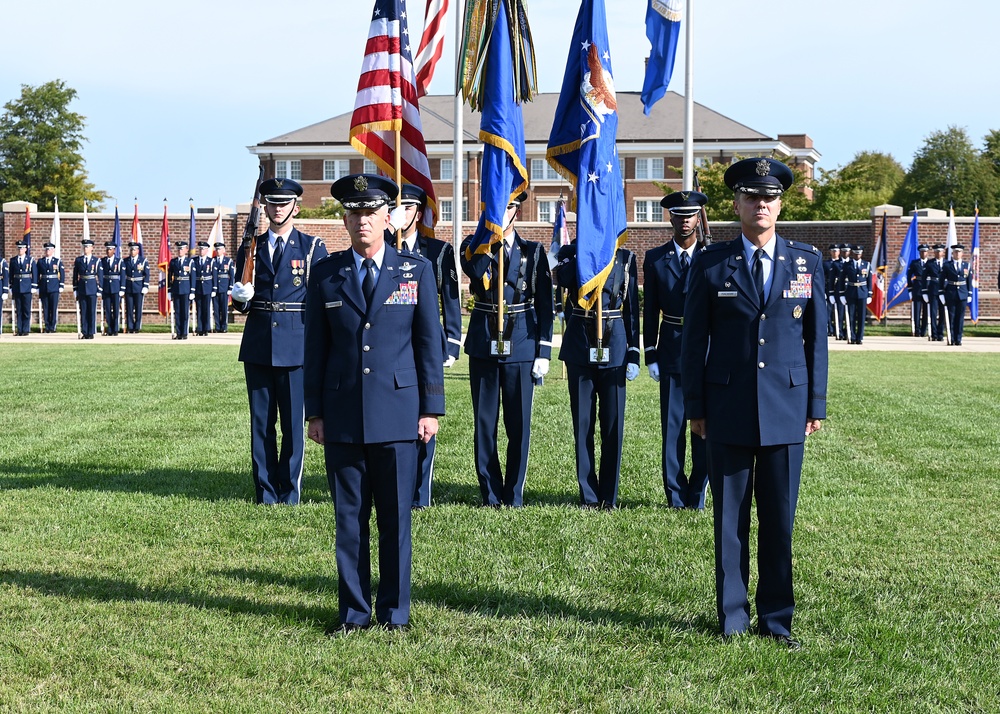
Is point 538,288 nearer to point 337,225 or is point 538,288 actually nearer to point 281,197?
point 281,197

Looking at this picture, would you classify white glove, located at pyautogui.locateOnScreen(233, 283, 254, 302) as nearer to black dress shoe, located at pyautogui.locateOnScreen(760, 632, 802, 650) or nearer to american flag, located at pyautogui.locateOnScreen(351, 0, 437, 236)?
american flag, located at pyautogui.locateOnScreen(351, 0, 437, 236)

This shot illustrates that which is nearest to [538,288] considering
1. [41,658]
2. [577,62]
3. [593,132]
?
[593,132]

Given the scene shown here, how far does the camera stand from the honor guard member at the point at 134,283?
2758 centimetres

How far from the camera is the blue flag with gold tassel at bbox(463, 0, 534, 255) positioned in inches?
333

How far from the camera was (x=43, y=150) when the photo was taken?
61.4 metres

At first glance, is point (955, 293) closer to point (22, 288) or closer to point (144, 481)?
point (144, 481)

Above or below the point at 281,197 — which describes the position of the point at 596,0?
above

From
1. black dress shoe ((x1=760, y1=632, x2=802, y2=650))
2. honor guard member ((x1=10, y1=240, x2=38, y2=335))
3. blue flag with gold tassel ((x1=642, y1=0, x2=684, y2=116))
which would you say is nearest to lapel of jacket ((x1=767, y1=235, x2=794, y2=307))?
black dress shoe ((x1=760, y1=632, x2=802, y2=650))

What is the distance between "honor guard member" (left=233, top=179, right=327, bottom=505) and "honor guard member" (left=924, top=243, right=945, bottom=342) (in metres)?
20.6

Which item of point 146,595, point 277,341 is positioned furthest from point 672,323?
point 146,595

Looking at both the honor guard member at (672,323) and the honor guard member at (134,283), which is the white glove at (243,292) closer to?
the honor guard member at (672,323)

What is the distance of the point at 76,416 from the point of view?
477 inches

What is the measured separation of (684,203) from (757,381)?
3.31m

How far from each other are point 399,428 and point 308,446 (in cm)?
565
